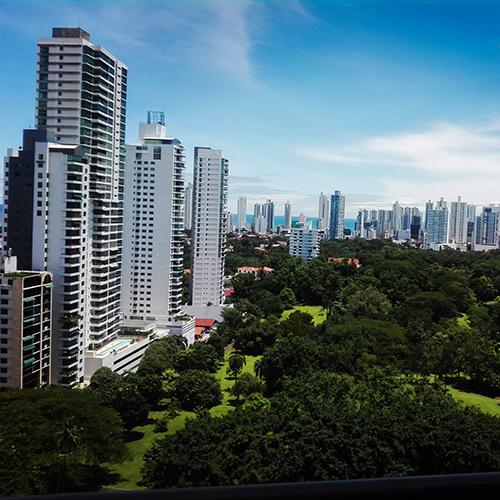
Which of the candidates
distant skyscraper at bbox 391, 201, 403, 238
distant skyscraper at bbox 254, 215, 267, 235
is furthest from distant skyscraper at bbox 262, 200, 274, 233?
distant skyscraper at bbox 391, 201, 403, 238

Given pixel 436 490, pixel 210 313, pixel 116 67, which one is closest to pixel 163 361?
pixel 116 67

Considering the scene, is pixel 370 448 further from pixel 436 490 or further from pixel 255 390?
pixel 436 490

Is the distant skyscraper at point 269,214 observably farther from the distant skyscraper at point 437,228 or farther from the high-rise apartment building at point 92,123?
the high-rise apartment building at point 92,123

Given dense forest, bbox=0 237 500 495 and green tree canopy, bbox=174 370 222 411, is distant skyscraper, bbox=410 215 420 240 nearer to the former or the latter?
dense forest, bbox=0 237 500 495

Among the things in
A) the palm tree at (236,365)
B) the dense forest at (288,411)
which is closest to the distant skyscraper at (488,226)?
the dense forest at (288,411)

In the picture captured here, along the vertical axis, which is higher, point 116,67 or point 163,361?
point 116,67
